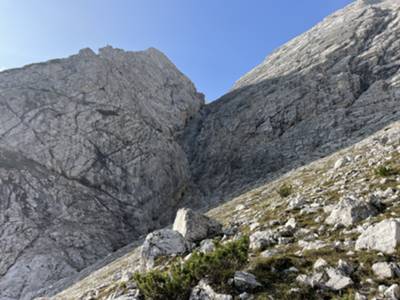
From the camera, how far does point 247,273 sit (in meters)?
11.2

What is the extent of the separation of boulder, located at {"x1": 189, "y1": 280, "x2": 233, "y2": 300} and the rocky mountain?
2670 centimetres

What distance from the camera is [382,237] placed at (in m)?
10.7

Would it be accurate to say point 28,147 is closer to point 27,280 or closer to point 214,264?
point 27,280

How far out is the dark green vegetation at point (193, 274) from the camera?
437 inches

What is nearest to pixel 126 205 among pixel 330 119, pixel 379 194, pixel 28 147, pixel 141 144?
pixel 141 144

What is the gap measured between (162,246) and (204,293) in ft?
20.6

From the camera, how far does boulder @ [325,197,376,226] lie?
1297cm

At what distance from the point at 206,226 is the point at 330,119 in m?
45.2

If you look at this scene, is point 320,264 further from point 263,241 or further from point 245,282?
point 263,241

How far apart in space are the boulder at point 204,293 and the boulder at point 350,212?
5301 mm

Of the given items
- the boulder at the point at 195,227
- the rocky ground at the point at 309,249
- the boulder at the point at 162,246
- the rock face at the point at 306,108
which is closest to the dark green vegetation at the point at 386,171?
the rocky ground at the point at 309,249

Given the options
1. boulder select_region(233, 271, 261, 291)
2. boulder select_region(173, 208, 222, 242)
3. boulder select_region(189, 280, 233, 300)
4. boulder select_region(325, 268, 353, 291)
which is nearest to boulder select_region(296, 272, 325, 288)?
boulder select_region(325, 268, 353, 291)

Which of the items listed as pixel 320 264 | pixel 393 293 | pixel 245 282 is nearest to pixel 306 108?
pixel 320 264

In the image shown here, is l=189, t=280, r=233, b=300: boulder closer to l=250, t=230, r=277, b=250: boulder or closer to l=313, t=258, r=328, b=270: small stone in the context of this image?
l=313, t=258, r=328, b=270: small stone
